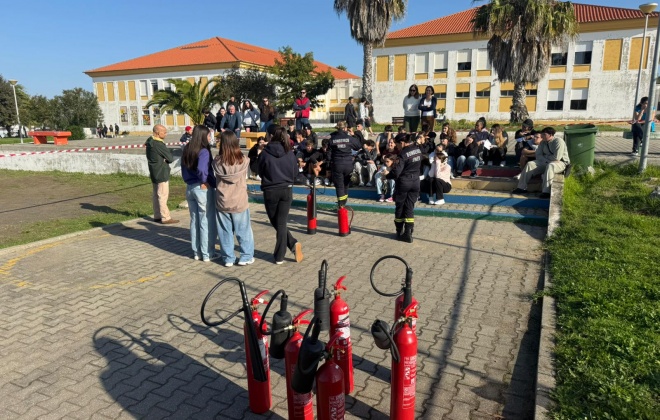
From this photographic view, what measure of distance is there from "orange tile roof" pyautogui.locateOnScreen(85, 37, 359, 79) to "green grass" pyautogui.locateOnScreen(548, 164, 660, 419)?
156 feet

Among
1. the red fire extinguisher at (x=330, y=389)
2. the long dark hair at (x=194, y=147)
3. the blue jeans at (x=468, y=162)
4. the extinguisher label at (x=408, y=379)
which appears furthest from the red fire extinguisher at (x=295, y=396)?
the blue jeans at (x=468, y=162)

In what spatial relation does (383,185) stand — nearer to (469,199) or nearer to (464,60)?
(469,199)

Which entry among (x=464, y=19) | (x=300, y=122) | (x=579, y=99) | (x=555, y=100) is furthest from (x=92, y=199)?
(x=464, y=19)

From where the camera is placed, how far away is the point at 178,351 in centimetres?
440

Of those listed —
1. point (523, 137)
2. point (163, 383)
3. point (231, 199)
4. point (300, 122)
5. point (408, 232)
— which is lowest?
point (163, 383)

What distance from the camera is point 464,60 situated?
4084 cm

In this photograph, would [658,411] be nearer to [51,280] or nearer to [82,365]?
[82,365]

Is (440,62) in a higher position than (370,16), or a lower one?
lower

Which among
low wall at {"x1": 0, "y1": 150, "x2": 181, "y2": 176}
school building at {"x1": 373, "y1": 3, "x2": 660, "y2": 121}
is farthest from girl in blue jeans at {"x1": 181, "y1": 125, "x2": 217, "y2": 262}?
school building at {"x1": 373, "y1": 3, "x2": 660, "y2": 121}

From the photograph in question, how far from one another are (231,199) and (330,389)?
160 inches

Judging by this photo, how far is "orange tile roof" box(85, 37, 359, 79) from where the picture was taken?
52688 mm

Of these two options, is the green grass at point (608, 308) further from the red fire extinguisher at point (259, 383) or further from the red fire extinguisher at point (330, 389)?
the red fire extinguisher at point (259, 383)

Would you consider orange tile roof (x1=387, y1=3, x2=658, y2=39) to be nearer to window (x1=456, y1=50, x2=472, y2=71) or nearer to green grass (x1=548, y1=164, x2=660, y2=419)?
window (x1=456, y1=50, x2=472, y2=71)

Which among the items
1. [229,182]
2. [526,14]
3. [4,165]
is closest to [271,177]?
[229,182]
